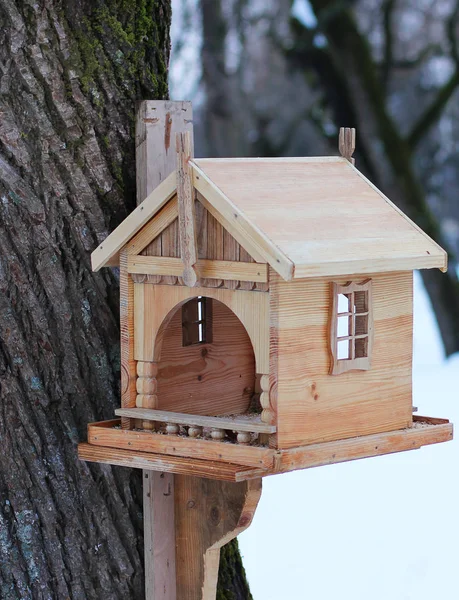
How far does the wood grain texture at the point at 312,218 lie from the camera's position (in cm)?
193

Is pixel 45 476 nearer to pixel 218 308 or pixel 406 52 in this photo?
pixel 218 308

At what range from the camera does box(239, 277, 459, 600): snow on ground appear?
12.6 feet

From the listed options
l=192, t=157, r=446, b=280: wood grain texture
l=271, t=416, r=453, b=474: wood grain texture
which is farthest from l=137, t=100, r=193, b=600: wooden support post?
l=271, t=416, r=453, b=474: wood grain texture

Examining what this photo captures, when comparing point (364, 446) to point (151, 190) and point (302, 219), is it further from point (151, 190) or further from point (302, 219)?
point (151, 190)

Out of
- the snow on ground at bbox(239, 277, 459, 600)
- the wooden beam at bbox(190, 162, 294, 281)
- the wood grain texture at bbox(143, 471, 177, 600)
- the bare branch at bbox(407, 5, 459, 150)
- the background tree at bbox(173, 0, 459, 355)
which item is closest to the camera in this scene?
the wooden beam at bbox(190, 162, 294, 281)

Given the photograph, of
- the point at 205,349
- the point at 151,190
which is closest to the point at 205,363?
the point at 205,349

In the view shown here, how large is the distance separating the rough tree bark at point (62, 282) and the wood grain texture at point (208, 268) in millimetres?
249

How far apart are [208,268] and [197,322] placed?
0.44 m

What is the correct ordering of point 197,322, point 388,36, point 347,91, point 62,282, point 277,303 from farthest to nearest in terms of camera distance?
point 388,36, point 347,91, point 197,322, point 62,282, point 277,303

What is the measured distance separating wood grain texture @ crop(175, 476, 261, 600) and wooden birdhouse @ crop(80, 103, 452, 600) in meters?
0.23

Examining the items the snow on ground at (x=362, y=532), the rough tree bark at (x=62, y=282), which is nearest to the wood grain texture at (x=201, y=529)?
the rough tree bark at (x=62, y=282)

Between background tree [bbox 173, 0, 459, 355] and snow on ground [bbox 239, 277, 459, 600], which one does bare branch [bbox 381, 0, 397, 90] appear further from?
snow on ground [bbox 239, 277, 459, 600]

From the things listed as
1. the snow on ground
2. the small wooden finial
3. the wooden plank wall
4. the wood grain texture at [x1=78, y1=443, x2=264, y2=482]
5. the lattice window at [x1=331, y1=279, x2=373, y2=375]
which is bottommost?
the snow on ground

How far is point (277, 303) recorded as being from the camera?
6.36ft
